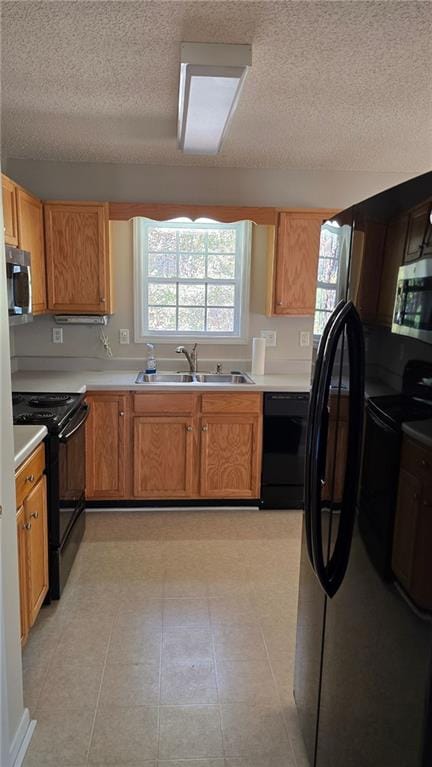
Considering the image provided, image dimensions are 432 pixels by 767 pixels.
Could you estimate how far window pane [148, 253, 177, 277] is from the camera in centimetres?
410

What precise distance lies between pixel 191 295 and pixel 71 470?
6.16 feet

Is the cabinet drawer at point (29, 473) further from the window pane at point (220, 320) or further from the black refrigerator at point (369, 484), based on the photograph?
the window pane at point (220, 320)

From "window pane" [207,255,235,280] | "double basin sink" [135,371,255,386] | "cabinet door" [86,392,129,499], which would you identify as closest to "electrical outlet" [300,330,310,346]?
"double basin sink" [135,371,255,386]

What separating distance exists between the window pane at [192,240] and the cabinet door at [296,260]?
25.6 inches

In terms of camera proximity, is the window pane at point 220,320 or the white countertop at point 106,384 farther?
the window pane at point 220,320

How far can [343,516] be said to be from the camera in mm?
1316

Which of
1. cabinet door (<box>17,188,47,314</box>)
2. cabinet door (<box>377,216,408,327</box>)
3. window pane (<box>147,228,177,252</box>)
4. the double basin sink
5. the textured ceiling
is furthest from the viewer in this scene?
window pane (<box>147,228,177,252</box>)

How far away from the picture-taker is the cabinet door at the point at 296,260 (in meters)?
3.80

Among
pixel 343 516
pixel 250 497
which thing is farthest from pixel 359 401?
pixel 250 497

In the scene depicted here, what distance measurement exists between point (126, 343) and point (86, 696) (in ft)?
8.56

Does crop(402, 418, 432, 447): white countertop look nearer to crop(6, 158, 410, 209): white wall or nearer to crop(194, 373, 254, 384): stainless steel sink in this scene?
crop(194, 373, 254, 384): stainless steel sink

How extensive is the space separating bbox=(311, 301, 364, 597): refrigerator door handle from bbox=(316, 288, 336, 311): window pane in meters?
0.20

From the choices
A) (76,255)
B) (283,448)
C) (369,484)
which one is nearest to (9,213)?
(76,255)

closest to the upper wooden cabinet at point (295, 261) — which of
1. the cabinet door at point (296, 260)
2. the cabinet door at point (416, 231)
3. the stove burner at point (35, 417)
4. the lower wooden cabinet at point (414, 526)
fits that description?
the cabinet door at point (296, 260)
